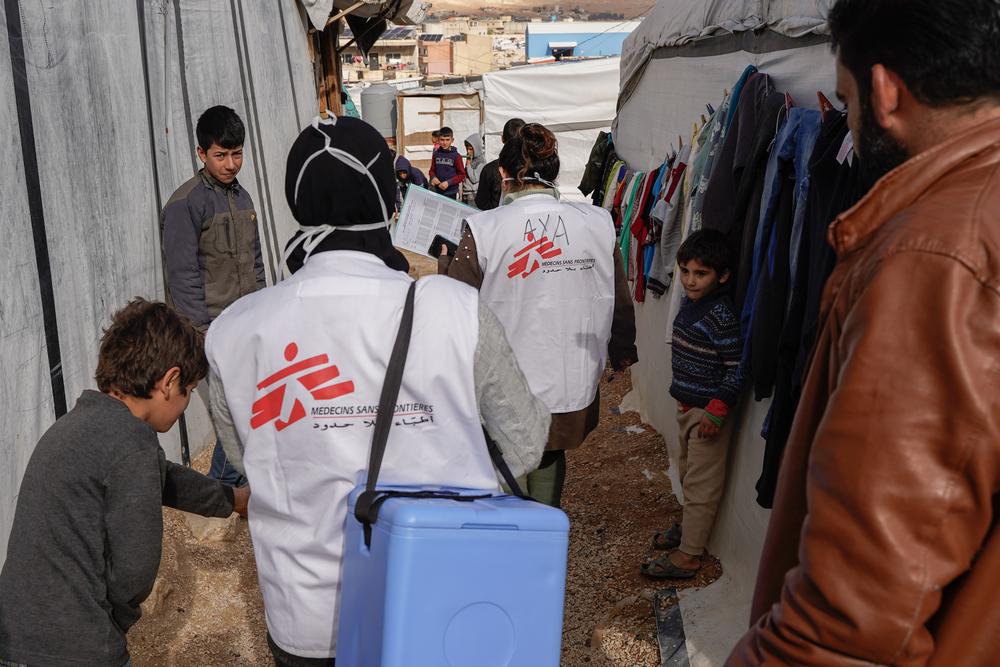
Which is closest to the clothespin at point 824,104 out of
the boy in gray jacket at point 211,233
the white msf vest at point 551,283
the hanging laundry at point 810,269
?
the hanging laundry at point 810,269

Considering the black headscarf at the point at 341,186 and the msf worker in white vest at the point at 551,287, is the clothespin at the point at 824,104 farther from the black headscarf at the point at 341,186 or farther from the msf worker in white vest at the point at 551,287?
the black headscarf at the point at 341,186

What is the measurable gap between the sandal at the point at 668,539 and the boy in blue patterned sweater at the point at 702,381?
19cm

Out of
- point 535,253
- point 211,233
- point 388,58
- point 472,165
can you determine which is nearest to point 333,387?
point 535,253

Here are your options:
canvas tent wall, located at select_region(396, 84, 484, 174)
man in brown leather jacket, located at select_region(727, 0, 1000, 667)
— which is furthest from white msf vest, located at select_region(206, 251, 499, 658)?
canvas tent wall, located at select_region(396, 84, 484, 174)

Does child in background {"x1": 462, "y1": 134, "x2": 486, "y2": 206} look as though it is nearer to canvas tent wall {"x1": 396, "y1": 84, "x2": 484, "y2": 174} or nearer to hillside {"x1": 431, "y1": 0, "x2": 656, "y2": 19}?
canvas tent wall {"x1": 396, "y1": 84, "x2": 484, "y2": 174}

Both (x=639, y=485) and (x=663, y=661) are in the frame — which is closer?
(x=663, y=661)

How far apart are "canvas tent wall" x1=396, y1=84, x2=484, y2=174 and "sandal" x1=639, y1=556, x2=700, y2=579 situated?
15.9 meters

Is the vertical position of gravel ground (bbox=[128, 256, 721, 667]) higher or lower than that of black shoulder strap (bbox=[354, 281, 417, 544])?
lower

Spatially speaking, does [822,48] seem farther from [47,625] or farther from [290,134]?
[290,134]

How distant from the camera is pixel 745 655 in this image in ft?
3.91

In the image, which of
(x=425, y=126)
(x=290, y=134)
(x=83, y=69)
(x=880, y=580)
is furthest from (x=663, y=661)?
(x=425, y=126)

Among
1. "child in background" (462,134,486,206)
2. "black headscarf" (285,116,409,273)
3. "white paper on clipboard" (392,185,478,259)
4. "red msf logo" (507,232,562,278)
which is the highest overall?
"black headscarf" (285,116,409,273)

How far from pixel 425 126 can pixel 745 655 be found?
2018cm

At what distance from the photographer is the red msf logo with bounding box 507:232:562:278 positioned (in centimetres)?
345
